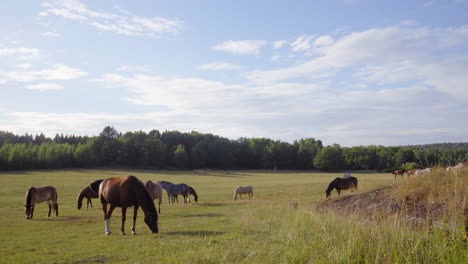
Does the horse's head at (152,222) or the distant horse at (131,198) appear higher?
the distant horse at (131,198)

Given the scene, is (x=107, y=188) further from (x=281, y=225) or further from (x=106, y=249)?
(x=281, y=225)

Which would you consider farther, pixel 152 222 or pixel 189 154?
pixel 189 154

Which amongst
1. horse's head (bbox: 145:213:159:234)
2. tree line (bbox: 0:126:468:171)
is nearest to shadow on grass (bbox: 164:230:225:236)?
horse's head (bbox: 145:213:159:234)

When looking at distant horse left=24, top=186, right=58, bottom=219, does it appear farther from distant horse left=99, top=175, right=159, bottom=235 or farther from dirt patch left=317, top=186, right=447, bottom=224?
dirt patch left=317, top=186, right=447, bottom=224

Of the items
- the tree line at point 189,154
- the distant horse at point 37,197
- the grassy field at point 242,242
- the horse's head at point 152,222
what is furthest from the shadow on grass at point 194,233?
the tree line at point 189,154

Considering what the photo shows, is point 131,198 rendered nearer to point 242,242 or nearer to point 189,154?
point 242,242

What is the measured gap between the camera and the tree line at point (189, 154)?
3688 inches

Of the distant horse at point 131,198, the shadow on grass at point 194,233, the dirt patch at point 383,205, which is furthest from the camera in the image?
the distant horse at point 131,198

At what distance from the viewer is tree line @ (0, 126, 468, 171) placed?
93688 millimetres

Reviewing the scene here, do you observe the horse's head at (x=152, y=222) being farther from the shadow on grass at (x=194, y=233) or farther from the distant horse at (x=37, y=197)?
the distant horse at (x=37, y=197)

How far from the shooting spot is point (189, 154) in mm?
123125

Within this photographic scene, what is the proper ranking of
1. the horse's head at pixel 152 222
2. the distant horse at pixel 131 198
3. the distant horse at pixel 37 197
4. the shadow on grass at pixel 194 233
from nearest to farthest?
the shadow on grass at pixel 194 233 < the horse's head at pixel 152 222 < the distant horse at pixel 131 198 < the distant horse at pixel 37 197

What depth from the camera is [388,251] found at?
5.49m

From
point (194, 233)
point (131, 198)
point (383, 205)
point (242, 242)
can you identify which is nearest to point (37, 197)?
point (131, 198)
